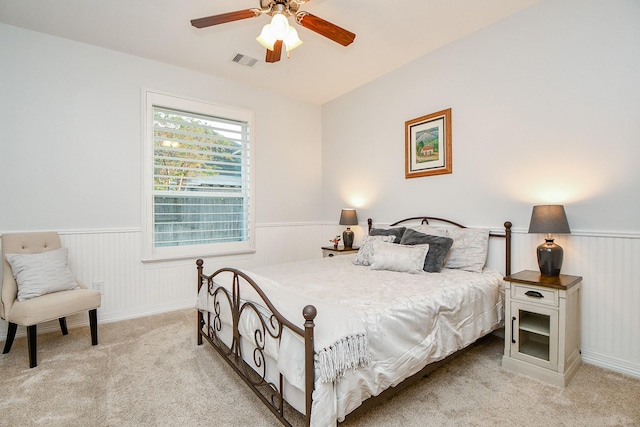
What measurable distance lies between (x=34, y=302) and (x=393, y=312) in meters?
2.78

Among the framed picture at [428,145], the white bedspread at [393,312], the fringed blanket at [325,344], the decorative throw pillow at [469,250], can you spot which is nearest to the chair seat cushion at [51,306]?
the white bedspread at [393,312]

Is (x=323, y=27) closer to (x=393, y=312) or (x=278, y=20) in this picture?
(x=278, y=20)

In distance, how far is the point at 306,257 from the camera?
502 centimetres

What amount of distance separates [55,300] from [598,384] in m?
4.18

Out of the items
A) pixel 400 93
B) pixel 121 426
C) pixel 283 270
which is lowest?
pixel 121 426

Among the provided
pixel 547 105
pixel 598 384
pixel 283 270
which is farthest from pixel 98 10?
pixel 598 384

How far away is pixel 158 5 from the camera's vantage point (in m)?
2.65

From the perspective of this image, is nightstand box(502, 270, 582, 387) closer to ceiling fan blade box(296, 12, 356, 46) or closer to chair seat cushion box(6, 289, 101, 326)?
ceiling fan blade box(296, 12, 356, 46)

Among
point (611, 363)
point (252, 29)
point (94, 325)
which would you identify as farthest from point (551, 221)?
point (94, 325)

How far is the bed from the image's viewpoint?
4.63ft

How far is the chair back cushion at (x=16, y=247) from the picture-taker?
253 centimetres

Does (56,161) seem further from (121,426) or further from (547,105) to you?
(547,105)

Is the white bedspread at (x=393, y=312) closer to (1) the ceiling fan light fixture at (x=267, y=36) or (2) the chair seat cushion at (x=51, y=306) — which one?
(2) the chair seat cushion at (x=51, y=306)

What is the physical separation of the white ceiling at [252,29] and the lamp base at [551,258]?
2.15 meters
